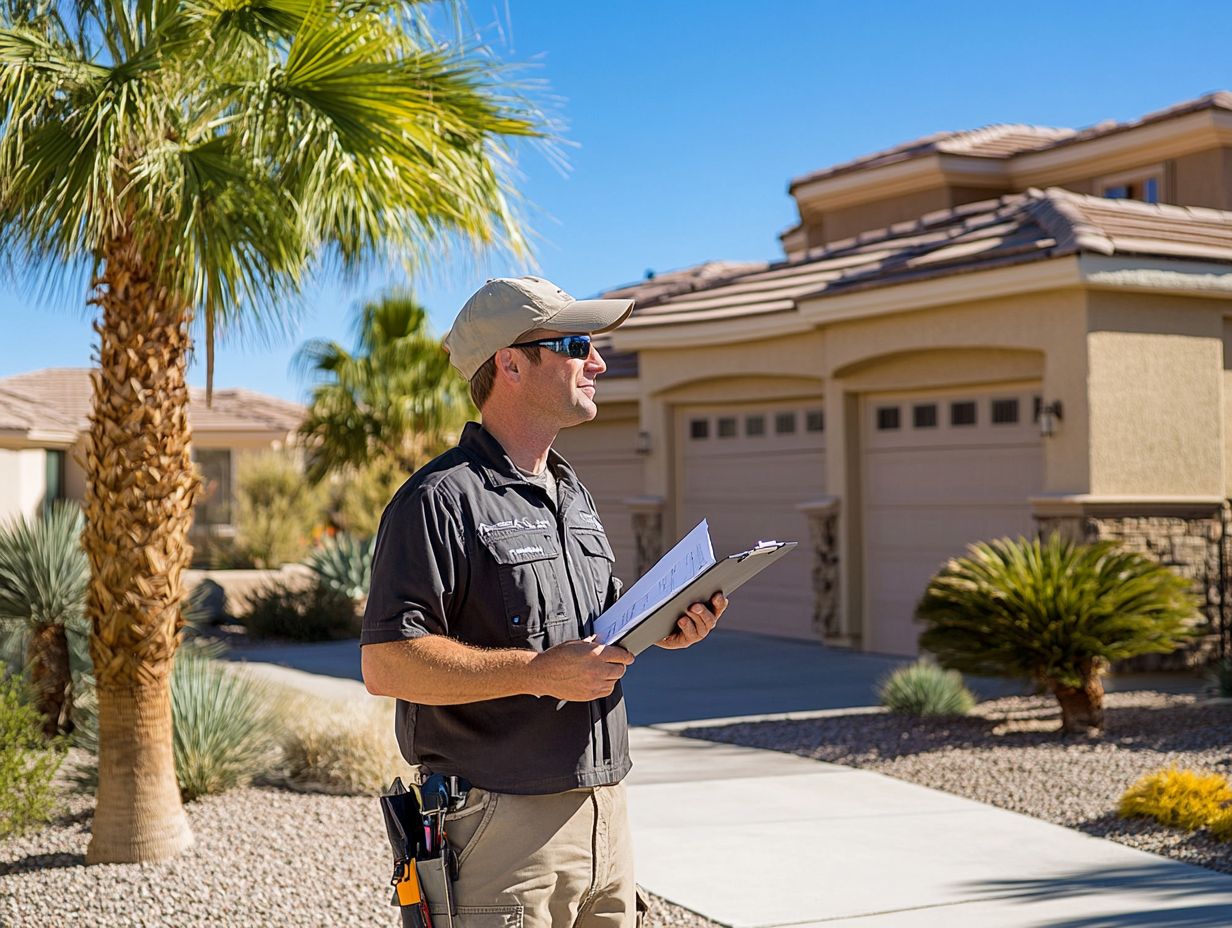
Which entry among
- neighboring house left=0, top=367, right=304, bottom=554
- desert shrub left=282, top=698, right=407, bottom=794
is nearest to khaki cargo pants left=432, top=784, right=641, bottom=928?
desert shrub left=282, top=698, right=407, bottom=794

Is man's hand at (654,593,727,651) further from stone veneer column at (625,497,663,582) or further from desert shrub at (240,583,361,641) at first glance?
desert shrub at (240,583,361,641)

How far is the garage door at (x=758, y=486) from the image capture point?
51.5 ft

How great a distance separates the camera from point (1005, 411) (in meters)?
13.2

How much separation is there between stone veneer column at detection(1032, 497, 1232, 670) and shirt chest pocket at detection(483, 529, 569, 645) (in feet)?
31.4

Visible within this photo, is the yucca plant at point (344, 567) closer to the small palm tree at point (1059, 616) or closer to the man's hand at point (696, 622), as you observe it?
the small palm tree at point (1059, 616)

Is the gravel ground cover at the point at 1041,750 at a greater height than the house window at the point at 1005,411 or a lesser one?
lesser

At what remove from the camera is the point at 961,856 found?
22.5ft

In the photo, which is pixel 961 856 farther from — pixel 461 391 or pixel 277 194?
pixel 461 391

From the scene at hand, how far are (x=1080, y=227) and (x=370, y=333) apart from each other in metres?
11.2

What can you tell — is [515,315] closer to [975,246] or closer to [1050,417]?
[1050,417]

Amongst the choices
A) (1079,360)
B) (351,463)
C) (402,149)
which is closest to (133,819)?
(402,149)

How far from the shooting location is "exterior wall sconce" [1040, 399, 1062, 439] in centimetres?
1223

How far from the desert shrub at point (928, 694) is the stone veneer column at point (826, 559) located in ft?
13.2

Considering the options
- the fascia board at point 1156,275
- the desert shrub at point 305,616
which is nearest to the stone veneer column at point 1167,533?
the fascia board at point 1156,275
